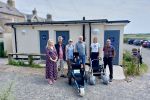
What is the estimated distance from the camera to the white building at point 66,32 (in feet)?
23.5

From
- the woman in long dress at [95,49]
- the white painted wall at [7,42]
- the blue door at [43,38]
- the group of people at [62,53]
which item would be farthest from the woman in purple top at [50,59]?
the white painted wall at [7,42]

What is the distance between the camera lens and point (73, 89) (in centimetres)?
438

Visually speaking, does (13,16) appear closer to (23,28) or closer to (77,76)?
(23,28)

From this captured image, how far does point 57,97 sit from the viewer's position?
12.5 ft

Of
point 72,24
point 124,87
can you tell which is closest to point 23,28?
point 72,24

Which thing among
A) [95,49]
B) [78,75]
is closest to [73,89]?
[78,75]

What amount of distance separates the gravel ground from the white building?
2655 millimetres

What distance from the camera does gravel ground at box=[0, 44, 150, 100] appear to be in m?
3.83

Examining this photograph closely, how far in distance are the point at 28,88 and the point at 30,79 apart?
890 mm

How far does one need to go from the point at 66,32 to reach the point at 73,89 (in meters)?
4.43

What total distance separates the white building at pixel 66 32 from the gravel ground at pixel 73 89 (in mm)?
2655

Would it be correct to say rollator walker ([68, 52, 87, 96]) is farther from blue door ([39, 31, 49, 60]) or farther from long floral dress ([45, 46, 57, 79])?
blue door ([39, 31, 49, 60])

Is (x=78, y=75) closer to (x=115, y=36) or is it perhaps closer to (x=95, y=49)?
(x=95, y=49)

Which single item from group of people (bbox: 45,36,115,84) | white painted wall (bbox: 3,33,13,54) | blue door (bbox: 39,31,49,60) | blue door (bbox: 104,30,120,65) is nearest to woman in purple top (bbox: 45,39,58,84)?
group of people (bbox: 45,36,115,84)
